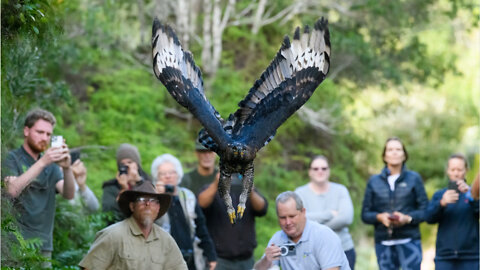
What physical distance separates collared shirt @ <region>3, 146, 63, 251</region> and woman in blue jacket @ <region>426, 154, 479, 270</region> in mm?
3916

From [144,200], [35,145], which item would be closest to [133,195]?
[144,200]

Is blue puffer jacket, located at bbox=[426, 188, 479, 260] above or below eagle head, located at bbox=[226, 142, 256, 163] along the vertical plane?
below

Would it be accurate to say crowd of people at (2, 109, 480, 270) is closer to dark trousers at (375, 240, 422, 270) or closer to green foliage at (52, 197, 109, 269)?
dark trousers at (375, 240, 422, 270)

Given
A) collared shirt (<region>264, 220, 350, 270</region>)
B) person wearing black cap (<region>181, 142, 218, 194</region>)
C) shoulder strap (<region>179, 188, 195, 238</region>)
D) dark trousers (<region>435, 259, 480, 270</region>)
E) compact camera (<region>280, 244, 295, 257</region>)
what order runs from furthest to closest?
A: person wearing black cap (<region>181, 142, 218, 194</region>) → dark trousers (<region>435, 259, 480, 270</region>) → shoulder strap (<region>179, 188, 195, 238</region>) → compact camera (<region>280, 244, 295, 257</region>) → collared shirt (<region>264, 220, 350, 270</region>)

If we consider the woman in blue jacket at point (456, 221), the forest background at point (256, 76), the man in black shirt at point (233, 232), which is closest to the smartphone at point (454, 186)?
the woman in blue jacket at point (456, 221)

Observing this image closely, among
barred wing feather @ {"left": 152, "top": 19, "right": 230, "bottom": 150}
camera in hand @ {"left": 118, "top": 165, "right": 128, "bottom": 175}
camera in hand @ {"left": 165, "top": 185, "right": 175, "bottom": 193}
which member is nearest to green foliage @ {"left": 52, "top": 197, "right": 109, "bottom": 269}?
camera in hand @ {"left": 118, "top": 165, "right": 128, "bottom": 175}

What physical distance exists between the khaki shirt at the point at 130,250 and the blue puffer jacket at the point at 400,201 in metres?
3.09

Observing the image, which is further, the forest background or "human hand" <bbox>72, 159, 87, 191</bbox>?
the forest background

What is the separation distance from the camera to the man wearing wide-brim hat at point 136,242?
6.18 meters

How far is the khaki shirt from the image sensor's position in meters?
6.16

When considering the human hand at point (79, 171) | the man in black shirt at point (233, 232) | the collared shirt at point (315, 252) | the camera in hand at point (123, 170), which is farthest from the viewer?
the man in black shirt at point (233, 232)

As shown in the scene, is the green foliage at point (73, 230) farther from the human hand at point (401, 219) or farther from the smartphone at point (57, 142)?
the human hand at point (401, 219)

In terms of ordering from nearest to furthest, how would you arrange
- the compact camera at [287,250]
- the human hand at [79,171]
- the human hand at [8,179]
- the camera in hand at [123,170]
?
the compact camera at [287,250] < the human hand at [8,179] < the camera in hand at [123,170] < the human hand at [79,171]

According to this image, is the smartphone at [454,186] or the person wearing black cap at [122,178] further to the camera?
the smartphone at [454,186]
